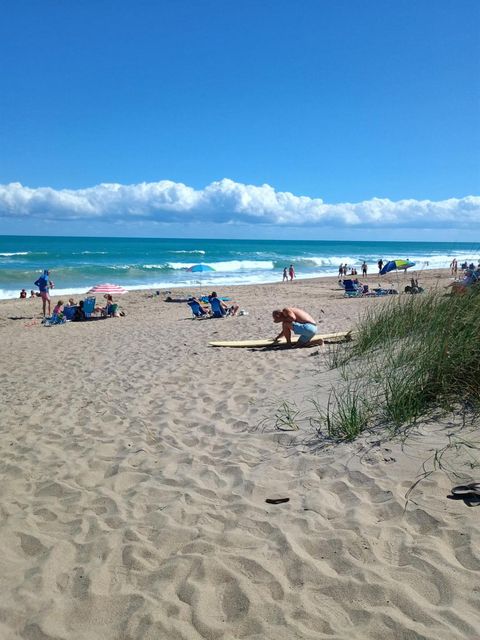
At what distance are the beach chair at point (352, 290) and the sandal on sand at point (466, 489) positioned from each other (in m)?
17.5

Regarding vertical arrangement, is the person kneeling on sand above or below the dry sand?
above

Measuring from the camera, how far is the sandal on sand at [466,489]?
284cm

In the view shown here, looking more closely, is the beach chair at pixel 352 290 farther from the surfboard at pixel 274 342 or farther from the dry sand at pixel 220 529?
the dry sand at pixel 220 529

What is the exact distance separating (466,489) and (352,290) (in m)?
18.4

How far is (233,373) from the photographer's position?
6570 mm

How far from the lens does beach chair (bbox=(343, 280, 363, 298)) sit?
66.2 ft

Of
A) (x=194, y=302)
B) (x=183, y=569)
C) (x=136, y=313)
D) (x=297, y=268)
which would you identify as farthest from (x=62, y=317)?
(x=297, y=268)

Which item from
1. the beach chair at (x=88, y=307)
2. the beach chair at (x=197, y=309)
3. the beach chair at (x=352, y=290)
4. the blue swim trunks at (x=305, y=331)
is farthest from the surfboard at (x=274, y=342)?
the beach chair at (x=352, y=290)

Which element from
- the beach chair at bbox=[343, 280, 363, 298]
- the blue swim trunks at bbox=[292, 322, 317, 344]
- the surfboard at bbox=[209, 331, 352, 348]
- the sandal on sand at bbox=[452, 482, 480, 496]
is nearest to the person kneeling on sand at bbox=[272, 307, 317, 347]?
the blue swim trunks at bbox=[292, 322, 317, 344]

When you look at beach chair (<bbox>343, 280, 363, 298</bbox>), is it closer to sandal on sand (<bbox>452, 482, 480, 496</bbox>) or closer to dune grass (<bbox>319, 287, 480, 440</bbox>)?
dune grass (<bbox>319, 287, 480, 440</bbox>)

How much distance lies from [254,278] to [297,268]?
11.4m

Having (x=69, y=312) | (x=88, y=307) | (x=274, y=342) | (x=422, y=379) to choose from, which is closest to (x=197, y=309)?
(x=88, y=307)

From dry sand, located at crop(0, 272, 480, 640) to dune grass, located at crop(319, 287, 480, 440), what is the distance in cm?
28

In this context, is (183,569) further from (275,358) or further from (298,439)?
(275,358)
